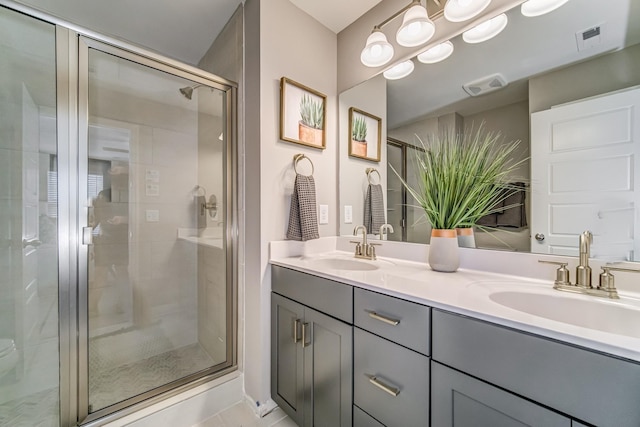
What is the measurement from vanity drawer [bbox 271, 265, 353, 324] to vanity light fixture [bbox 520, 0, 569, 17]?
133cm

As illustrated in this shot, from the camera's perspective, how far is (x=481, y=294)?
831 millimetres

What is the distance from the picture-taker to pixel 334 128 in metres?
1.80

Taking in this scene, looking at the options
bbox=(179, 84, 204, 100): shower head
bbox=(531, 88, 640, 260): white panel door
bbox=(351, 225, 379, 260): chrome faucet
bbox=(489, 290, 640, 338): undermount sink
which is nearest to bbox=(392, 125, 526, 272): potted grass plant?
bbox=(531, 88, 640, 260): white panel door

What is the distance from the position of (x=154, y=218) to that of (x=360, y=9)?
6.18 feet

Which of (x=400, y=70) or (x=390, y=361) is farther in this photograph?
(x=400, y=70)

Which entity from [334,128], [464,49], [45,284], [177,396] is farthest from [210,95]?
[177,396]

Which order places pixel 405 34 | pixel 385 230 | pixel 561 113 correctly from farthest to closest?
1. pixel 385 230
2. pixel 405 34
3. pixel 561 113

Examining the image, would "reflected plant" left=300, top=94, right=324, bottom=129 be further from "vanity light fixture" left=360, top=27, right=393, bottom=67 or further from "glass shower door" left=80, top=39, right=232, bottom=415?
"glass shower door" left=80, top=39, right=232, bottom=415

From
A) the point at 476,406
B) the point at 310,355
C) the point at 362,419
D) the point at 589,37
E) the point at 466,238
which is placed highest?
the point at 589,37

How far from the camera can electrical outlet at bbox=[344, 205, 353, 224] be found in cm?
176

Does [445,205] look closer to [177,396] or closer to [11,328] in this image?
[177,396]

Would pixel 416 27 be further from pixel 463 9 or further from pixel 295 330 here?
pixel 295 330

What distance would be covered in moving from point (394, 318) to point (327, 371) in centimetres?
46

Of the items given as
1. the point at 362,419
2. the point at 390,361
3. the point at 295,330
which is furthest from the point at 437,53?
the point at 362,419
